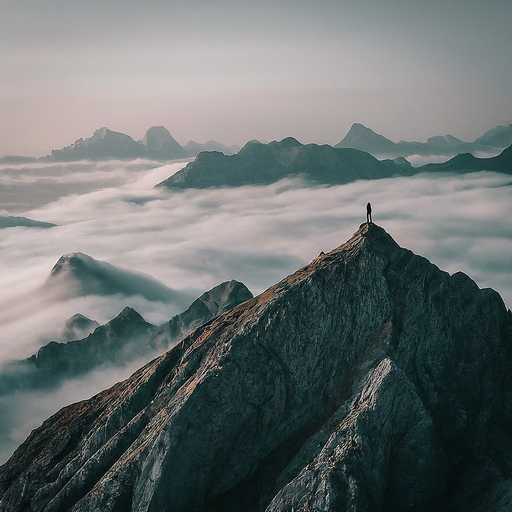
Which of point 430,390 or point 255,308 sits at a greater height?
point 255,308

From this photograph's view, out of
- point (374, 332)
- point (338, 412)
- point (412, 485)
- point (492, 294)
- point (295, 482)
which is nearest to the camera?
point (295, 482)

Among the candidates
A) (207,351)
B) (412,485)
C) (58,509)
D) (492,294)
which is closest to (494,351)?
(492,294)

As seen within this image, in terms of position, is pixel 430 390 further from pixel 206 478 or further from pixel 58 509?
pixel 58 509

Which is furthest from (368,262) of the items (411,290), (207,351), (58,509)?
(58,509)

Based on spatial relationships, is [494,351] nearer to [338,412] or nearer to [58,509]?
[338,412]

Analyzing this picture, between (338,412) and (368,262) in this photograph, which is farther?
(368,262)

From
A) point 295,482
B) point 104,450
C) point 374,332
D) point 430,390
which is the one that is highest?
point 374,332

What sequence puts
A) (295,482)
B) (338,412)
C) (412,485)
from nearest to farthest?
1. (295,482)
2. (412,485)
3. (338,412)
